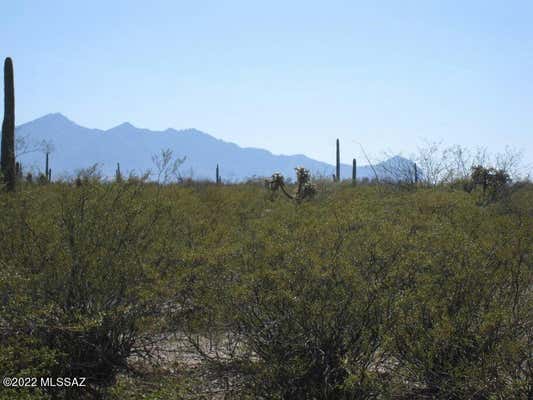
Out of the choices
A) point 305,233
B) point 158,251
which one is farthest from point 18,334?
point 305,233

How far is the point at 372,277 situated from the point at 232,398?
1.60 meters

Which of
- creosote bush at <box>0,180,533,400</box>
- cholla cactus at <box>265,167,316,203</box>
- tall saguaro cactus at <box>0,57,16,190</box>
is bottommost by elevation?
creosote bush at <box>0,180,533,400</box>

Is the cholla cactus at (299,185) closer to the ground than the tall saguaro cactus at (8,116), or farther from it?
closer to the ground

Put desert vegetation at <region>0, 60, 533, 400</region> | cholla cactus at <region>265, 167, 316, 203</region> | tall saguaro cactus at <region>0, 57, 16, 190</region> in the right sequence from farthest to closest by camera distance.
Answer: cholla cactus at <region>265, 167, 316, 203</region>, tall saguaro cactus at <region>0, 57, 16, 190</region>, desert vegetation at <region>0, 60, 533, 400</region>

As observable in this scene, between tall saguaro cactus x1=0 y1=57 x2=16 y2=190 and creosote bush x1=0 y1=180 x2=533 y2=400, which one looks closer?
creosote bush x1=0 y1=180 x2=533 y2=400

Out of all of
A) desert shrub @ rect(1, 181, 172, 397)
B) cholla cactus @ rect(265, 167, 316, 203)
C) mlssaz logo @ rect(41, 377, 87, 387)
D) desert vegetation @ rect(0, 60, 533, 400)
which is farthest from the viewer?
cholla cactus @ rect(265, 167, 316, 203)

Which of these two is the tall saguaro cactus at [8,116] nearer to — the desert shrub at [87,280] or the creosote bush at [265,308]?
the desert shrub at [87,280]

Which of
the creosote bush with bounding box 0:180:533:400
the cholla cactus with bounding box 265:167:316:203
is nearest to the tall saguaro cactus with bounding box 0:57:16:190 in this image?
the cholla cactus with bounding box 265:167:316:203

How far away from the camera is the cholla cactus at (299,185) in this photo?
19219 millimetres

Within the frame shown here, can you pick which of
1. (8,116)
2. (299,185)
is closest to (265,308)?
(8,116)

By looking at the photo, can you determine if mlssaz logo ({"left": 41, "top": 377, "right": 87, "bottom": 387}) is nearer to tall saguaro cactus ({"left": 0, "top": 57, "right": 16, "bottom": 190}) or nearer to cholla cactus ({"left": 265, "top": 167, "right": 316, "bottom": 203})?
tall saguaro cactus ({"left": 0, "top": 57, "right": 16, "bottom": 190})

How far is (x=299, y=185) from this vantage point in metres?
20.0

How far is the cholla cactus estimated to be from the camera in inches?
757

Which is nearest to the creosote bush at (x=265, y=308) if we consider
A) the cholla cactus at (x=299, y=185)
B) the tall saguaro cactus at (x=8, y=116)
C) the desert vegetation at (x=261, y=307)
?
the desert vegetation at (x=261, y=307)
